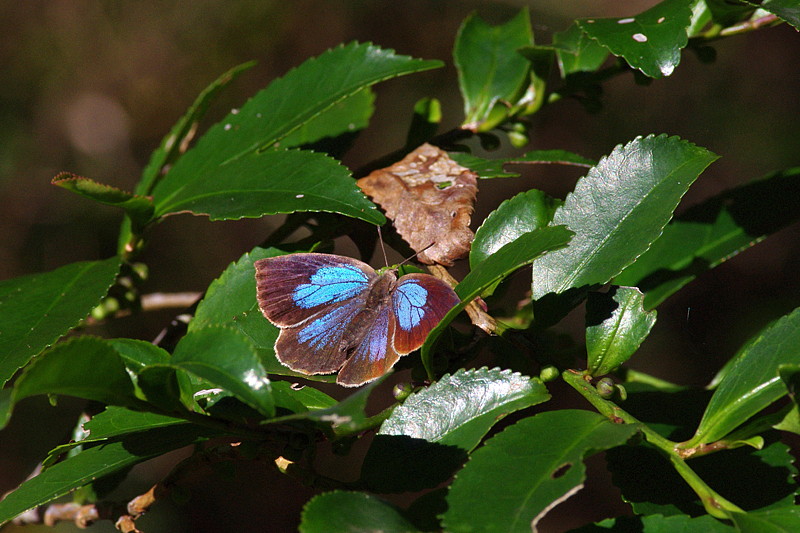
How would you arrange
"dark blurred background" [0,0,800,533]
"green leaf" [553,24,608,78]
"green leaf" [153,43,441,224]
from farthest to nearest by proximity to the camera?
"dark blurred background" [0,0,800,533] < "green leaf" [553,24,608,78] < "green leaf" [153,43,441,224]

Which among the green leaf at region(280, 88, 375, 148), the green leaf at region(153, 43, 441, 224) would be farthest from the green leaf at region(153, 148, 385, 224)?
the green leaf at region(280, 88, 375, 148)

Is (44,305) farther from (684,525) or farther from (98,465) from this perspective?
(684,525)

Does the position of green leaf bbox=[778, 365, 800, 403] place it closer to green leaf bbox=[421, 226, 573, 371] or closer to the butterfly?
green leaf bbox=[421, 226, 573, 371]

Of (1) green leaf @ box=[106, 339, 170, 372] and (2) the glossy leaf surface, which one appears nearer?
(2) the glossy leaf surface

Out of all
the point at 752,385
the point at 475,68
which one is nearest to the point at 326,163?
the point at 475,68

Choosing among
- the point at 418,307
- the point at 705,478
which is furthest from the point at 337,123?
the point at 705,478

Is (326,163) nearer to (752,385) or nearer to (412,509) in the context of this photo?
(412,509)
